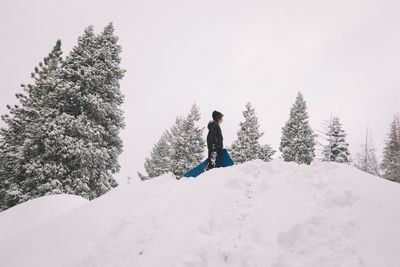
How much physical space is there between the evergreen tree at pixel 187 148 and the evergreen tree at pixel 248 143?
359 centimetres

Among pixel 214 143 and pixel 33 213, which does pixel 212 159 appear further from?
pixel 33 213

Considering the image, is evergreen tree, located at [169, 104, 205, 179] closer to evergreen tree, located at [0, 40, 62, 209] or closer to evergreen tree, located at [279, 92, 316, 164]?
evergreen tree, located at [279, 92, 316, 164]

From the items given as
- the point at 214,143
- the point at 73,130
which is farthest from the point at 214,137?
the point at 73,130

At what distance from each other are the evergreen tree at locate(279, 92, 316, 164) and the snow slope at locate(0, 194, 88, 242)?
67.4 feet

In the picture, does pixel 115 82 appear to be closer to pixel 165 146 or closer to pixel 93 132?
pixel 93 132

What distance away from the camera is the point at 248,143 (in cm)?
2338

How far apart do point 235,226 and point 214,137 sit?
4017 millimetres

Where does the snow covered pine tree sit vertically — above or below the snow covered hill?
above

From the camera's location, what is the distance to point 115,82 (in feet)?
47.5

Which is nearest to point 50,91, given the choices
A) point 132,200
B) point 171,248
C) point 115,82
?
point 115,82

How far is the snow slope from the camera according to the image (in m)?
6.75

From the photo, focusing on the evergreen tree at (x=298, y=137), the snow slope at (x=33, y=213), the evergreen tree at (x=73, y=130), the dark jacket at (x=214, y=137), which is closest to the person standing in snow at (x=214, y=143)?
the dark jacket at (x=214, y=137)

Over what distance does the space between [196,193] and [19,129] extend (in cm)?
1521

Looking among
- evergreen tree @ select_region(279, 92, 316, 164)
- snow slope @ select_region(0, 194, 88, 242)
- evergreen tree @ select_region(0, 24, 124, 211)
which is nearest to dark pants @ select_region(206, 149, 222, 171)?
snow slope @ select_region(0, 194, 88, 242)
